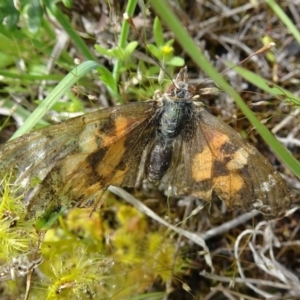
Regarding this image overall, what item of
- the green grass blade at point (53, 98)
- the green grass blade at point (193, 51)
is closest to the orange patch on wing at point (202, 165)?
the green grass blade at point (193, 51)

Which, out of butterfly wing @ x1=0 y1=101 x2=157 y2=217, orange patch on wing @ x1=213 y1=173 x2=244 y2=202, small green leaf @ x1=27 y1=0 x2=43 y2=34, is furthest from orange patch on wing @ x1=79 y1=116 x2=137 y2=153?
small green leaf @ x1=27 y1=0 x2=43 y2=34

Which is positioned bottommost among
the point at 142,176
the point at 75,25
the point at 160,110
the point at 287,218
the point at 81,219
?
the point at 287,218

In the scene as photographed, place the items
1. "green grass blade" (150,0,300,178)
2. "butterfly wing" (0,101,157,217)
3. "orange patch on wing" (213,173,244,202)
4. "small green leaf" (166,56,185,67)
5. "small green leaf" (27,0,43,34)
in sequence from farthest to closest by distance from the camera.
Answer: "small green leaf" (166,56,185,67) < "small green leaf" (27,0,43,34) < "orange patch on wing" (213,173,244,202) < "butterfly wing" (0,101,157,217) < "green grass blade" (150,0,300,178)

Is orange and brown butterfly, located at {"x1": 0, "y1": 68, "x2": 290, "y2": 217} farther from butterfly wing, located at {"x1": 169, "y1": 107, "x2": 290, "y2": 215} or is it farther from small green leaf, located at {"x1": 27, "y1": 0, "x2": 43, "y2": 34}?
small green leaf, located at {"x1": 27, "y1": 0, "x2": 43, "y2": 34}

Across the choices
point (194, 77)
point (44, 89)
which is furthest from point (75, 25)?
point (194, 77)

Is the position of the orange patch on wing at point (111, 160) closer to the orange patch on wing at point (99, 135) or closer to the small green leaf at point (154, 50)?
the orange patch on wing at point (99, 135)

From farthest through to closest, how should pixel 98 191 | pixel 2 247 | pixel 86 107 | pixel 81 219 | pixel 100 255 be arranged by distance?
1. pixel 86 107
2. pixel 81 219
3. pixel 100 255
4. pixel 98 191
5. pixel 2 247

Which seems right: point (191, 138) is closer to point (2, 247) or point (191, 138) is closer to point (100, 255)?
point (100, 255)
